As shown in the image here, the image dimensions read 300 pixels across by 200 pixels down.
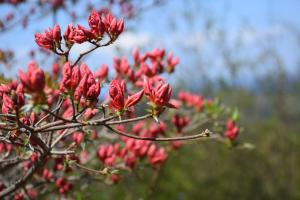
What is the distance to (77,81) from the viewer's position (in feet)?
5.10

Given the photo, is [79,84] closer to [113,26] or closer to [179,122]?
[113,26]

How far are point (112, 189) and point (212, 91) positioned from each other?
9137 mm

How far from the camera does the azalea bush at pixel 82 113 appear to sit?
1.58 meters

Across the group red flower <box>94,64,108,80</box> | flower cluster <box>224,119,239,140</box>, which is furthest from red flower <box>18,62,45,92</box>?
flower cluster <box>224,119,239,140</box>

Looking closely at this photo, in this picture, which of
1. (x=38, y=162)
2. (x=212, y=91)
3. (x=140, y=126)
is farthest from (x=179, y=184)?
(x=38, y=162)

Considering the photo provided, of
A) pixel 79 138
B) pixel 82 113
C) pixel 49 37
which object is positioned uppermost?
pixel 49 37

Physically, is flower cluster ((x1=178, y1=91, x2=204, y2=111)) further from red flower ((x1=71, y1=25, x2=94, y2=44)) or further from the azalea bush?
red flower ((x1=71, y1=25, x2=94, y2=44))

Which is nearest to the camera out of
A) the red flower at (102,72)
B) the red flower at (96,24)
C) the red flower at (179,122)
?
the red flower at (96,24)

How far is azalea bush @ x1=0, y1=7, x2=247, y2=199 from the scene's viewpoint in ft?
5.18

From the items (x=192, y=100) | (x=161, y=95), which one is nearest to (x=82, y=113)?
(x=161, y=95)

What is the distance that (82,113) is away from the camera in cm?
168

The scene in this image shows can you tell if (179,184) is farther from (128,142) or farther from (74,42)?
(74,42)

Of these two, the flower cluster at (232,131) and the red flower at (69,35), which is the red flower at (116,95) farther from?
the flower cluster at (232,131)

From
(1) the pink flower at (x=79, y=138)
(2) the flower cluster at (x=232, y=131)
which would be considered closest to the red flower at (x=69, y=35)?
(1) the pink flower at (x=79, y=138)
